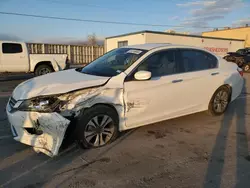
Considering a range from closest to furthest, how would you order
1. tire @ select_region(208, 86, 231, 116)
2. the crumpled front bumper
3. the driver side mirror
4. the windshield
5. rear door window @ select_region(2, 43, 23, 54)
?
the crumpled front bumper < the driver side mirror < the windshield < tire @ select_region(208, 86, 231, 116) < rear door window @ select_region(2, 43, 23, 54)

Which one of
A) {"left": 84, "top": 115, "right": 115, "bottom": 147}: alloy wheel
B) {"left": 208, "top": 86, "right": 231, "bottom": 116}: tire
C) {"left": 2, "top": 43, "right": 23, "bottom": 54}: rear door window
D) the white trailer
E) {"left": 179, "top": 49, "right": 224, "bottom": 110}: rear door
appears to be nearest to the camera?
{"left": 84, "top": 115, "right": 115, "bottom": 147}: alloy wheel

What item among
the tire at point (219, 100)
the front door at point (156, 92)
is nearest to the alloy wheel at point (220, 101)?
the tire at point (219, 100)

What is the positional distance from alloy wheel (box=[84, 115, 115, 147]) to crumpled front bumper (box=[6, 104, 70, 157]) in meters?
0.44

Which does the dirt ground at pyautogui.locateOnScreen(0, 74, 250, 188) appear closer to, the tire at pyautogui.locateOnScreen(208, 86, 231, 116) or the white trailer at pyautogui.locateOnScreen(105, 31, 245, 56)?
the tire at pyautogui.locateOnScreen(208, 86, 231, 116)

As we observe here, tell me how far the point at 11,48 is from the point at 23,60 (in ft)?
2.50

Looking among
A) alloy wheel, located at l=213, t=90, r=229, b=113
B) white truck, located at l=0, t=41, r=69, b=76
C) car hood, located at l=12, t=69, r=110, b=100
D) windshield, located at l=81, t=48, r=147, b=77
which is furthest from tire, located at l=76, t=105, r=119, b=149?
white truck, located at l=0, t=41, r=69, b=76

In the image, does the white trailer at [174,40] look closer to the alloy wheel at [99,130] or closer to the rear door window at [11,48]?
the rear door window at [11,48]

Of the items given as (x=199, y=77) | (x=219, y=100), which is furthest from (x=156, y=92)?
(x=219, y=100)

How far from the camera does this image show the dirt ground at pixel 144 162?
283 centimetres

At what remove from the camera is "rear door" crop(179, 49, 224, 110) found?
181 inches

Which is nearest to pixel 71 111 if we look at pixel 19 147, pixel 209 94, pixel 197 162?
pixel 19 147

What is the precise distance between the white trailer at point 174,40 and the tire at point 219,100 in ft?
50.5

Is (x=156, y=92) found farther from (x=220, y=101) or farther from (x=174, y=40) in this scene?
(x=174, y=40)

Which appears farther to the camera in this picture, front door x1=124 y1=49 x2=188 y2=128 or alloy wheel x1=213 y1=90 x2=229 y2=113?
alloy wheel x1=213 y1=90 x2=229 y2=113
